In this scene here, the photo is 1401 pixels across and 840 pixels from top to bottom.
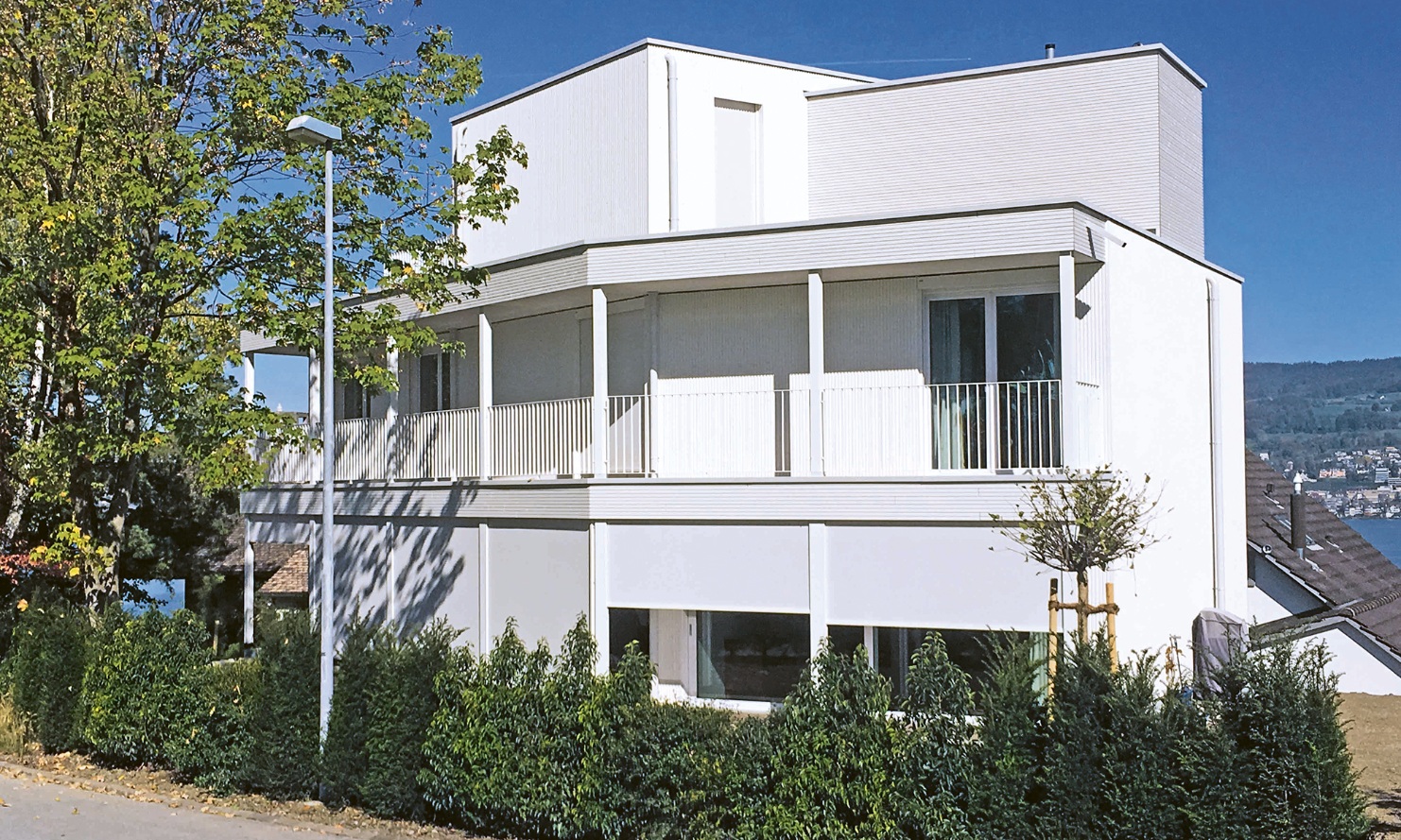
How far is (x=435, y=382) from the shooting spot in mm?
21750

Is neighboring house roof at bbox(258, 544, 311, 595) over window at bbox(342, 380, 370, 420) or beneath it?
beneath

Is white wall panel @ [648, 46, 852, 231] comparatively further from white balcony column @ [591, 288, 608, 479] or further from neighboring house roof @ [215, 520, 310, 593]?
neighboring house roof @ [215, 520, 310, 593]

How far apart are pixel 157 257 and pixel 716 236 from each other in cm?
653

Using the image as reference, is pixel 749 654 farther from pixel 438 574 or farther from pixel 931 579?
pixel 438 574

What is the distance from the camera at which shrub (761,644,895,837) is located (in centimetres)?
957

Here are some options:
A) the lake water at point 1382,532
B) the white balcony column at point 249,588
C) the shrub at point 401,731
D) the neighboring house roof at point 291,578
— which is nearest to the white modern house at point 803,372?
the white balcony column at point 249,588

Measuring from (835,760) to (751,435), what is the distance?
7546 mm

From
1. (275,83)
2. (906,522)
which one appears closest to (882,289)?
(906,522)

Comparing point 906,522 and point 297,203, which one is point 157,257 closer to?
point 297,203

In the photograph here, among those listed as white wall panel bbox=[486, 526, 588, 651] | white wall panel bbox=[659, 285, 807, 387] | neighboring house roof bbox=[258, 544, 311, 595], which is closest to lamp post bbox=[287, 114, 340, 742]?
white wall panel bbox=[486, 526, 588, 651]

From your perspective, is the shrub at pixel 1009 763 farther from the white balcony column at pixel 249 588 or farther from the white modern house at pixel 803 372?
the white balcony column at pixel 249 588

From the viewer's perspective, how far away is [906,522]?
14.9 meters

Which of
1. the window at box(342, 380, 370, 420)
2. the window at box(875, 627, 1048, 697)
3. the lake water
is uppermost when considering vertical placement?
the window at box(342, 380, 370, 420)

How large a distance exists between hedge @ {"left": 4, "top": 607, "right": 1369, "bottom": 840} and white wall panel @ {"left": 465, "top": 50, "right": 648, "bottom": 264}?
8.86 metres
